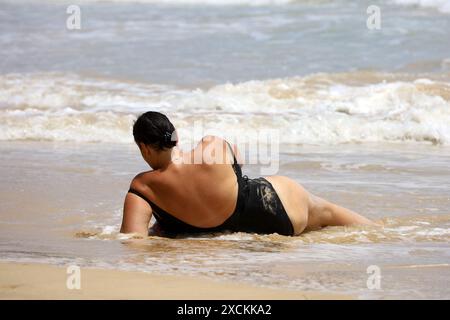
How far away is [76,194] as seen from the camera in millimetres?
5820

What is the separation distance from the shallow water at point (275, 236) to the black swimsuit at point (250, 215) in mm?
53

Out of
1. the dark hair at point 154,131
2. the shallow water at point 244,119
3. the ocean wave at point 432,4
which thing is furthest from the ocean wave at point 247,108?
the ocean wave at point 432,4

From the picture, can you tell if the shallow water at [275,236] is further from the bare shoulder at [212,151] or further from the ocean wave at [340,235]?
the bare shoulder at [212,151]

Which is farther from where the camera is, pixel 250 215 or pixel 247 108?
pixel 247 108

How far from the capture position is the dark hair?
4.11 m

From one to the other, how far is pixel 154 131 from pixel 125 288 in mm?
1033

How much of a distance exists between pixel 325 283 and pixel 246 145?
506 cm

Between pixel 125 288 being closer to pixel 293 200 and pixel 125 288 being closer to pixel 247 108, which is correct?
pixel 293 200

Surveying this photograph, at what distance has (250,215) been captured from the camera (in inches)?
171
